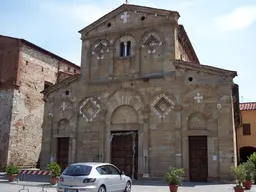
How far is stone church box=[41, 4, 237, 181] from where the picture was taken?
18.8 m

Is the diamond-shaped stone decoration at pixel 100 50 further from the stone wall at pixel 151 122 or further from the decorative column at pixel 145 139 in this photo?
the decorative column at pixel 145 139

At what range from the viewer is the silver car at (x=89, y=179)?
11.2 meters

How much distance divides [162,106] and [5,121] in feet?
48.2

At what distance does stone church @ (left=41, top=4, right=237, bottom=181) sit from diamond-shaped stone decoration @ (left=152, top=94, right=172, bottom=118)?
7 centimetres

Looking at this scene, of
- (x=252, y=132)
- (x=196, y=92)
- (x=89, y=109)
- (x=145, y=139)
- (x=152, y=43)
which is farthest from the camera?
(x=252, y=132)

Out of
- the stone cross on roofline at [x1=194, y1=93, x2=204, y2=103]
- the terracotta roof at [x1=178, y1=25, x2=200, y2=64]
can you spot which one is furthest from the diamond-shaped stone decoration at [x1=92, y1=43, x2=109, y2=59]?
the stone cross on roofline at [x1=194, y1=93, x2=204, y2=103]

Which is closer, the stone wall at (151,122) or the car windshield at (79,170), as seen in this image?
the car windshield at (79,170)

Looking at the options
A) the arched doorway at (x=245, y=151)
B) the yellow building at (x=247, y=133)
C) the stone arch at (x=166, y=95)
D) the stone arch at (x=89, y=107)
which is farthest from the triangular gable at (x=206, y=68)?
the arched doorway at (x=245, y=151)

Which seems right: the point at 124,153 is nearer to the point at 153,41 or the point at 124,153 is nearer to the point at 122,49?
the point at 122,49

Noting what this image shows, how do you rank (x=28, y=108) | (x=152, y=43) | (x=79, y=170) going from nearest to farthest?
(x=79, y=170) → (x=152, y=43) → (x=28, y=108)

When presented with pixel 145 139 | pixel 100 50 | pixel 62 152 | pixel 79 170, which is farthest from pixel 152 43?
pixel 79 170

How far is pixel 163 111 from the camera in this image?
20.2 meters

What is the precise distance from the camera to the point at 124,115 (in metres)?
21.3

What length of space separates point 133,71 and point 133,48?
1.82 metres
